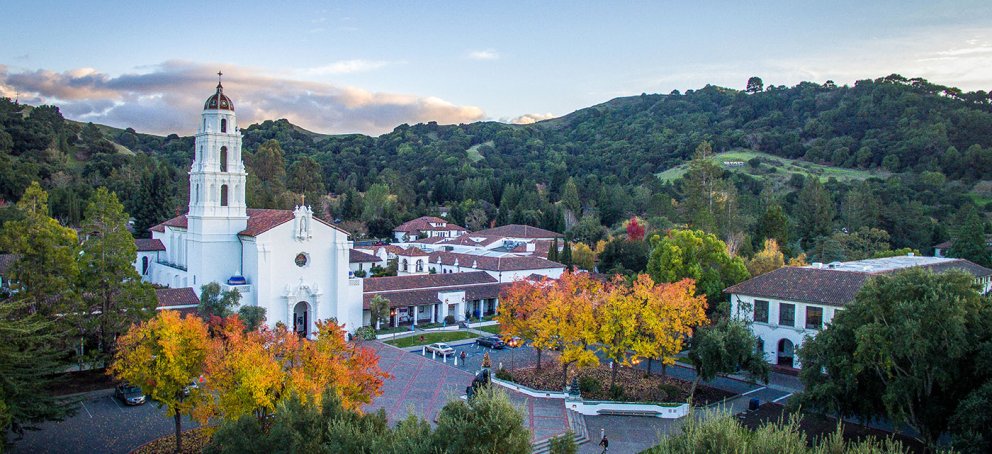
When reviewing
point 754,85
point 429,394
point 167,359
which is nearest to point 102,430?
point 167,359

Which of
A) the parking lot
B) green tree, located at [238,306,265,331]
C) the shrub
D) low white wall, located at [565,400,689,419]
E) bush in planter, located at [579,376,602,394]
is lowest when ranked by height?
the parking lot

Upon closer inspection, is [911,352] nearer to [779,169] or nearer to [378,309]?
[378,309]

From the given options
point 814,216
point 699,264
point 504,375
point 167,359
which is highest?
point 814,216

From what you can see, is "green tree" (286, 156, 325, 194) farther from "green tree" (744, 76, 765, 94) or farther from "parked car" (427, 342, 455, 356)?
"green tree" (744, 76, 765, 94)

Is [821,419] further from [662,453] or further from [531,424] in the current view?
[662,453]

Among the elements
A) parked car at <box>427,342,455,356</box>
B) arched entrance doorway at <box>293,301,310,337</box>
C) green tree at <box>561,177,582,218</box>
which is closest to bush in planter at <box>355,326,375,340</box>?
arched entrance doorway at <box>293,301,310,337</box>

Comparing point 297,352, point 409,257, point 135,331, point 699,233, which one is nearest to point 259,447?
point 297,352
